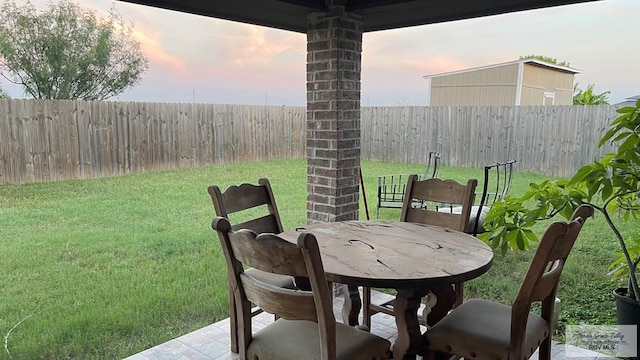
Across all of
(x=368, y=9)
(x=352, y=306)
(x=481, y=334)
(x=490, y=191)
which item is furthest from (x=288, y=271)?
(x=490, y=191)

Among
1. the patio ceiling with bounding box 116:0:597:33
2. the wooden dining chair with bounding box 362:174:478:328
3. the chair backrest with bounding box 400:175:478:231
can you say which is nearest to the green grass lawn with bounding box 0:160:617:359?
the wooden dining chair with bounding box 362:174:478:328

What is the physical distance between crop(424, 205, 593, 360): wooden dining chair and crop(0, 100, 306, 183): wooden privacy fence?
614 centimetres

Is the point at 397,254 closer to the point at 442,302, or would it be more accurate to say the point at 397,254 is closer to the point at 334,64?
the point at 442,302

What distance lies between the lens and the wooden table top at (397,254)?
5.19 ft

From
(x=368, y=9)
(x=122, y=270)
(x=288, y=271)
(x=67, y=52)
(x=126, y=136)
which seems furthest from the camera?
(x=67, y=52)

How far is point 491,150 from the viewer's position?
8438 millimetres

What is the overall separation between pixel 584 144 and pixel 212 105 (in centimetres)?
653

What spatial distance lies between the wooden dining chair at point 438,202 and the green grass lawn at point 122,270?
3.41 feet

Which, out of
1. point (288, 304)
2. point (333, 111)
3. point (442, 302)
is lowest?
point (442, 302)

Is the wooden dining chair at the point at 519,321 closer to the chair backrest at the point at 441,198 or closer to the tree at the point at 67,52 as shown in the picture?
the chair backrest at the point at 441,198

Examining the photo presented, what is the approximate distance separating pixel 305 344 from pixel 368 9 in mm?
2182

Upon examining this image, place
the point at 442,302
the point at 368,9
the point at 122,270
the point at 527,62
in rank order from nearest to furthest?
the point at 442,302, the point at 368,9, the point at 122,270, the point at 527,62

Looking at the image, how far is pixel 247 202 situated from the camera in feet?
8.14
